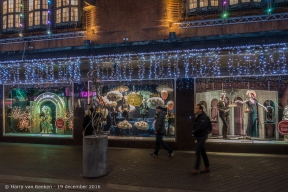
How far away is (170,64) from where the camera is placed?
1177 centimetres

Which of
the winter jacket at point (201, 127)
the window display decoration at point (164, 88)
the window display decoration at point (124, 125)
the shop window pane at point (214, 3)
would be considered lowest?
the window display decoration at point (124, 125)

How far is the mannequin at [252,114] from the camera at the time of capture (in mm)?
11320

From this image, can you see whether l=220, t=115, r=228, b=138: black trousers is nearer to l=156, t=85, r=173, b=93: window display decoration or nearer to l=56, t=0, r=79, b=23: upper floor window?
l=156, t=85, r=173, b=93: window display decoration

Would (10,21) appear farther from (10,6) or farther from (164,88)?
(164,88)

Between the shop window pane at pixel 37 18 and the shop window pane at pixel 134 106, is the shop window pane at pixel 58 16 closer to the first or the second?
the shop window pane at pixel 37 18

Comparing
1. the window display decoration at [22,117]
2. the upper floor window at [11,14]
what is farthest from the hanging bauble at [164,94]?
the upper floor window at [11,14]

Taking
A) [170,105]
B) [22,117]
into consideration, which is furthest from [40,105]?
[170,105]

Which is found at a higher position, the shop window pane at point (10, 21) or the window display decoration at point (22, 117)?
the shop window pane at point (10, 21)

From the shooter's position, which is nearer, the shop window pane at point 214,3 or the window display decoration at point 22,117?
the shop window pane at point 214,3

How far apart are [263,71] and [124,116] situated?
577 cm

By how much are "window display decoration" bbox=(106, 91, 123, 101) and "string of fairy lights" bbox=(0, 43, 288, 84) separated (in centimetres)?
66

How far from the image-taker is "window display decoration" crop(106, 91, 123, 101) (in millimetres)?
12727

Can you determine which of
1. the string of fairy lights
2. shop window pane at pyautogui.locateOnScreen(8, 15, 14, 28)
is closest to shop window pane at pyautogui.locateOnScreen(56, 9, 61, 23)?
the string of fairy lights

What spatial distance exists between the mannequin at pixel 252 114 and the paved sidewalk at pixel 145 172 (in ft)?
4.22
